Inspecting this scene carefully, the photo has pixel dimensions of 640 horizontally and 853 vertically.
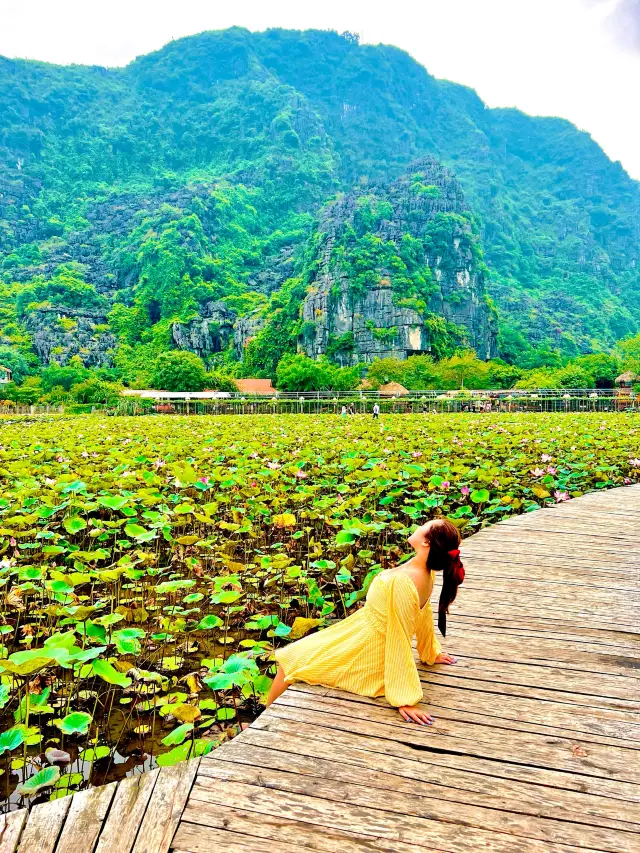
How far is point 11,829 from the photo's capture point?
1.44 meters

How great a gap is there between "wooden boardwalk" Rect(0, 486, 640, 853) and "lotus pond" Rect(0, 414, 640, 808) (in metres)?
0.40

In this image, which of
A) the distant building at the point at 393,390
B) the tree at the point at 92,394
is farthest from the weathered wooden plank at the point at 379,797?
the distant building at the point at 393,390

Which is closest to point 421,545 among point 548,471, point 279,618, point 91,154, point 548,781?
point 548,781

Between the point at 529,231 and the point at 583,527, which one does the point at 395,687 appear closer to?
the point at 583,527

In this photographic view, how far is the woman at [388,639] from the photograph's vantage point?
1.94 metres

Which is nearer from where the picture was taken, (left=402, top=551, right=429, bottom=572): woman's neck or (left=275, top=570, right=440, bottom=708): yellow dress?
(left=275, top=570, right=440, bottom=708): yellow dress

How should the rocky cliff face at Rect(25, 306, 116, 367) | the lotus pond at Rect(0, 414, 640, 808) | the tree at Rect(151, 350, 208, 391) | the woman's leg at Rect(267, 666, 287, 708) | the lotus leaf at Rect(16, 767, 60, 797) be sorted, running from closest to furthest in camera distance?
the lotus leaf at Rect(16, 767, 60, 797) < the woman's leg at Rect(267, 666, 287, 708) < the lotus pond at Rect(0, 414, 640, 808) < the tree at Rect(151, 350, 208, 391) < the rocky cliff face at Rect(25, 306, 116, 367)

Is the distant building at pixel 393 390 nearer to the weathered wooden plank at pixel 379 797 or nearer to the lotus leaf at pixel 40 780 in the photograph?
the lotus leaf at pixel 40 780

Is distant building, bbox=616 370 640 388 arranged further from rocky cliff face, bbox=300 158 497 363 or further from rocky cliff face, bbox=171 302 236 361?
rocky cliff face, bbox=171 302 236 361

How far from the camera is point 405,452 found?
726 cm

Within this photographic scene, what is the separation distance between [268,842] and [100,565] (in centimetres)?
339

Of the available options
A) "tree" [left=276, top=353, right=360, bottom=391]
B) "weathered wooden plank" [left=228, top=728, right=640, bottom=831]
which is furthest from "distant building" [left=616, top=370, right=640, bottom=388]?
"weathered wooden plank" [left=228, top=728, right=640, bottom=831]

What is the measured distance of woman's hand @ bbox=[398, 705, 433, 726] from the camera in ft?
6.17

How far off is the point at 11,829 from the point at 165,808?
0.36 meters
